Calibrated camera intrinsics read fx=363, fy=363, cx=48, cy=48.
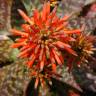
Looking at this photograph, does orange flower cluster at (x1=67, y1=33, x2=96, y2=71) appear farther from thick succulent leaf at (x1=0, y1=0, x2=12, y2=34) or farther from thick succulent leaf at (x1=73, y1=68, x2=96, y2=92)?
thick succulent leaf at (x1=0, y1=0, x2=12, y2=34)

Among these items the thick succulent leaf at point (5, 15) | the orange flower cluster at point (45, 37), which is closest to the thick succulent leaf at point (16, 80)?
the thick succulent leaf at point (5, 15)

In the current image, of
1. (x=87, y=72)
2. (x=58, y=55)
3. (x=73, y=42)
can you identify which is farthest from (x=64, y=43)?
(x=87, y=72)

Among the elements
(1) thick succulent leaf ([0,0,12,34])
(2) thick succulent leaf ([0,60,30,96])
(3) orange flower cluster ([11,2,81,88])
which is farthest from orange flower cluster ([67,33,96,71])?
(1) thick succulent leaf ([0,0,12,34])

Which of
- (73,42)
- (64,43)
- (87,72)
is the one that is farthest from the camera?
(87,72)

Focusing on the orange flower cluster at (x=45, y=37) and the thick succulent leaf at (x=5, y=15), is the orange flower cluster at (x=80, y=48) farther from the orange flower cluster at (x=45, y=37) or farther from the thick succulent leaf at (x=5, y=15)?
the thick succulent leaf at (x=5, y=15)

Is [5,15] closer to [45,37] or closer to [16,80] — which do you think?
[16,80]

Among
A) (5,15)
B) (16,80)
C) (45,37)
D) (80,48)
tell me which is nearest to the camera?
(45,37)

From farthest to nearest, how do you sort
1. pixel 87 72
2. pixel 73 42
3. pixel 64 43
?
1. pixel 87 72
2. pixel 73 42
3. pixel 64 43

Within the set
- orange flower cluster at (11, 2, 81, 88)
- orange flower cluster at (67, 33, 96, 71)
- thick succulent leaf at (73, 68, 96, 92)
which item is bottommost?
thick succulent leaf at (73, 68, 96, 92)

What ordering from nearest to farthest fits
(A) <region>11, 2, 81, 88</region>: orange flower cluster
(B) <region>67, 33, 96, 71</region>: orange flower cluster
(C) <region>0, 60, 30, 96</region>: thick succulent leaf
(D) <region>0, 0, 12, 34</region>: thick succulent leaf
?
(A) <region>11, 2, 81, 88</region>: orange flower cluster
(B) <region>67, 33, 96, 71</region>: orange flower cluster
(C) <region>0, 60, 30, 96</region>: thick succulent leaf
(D) <region>0, 0, 12, 34</region>: thick succulent leaf

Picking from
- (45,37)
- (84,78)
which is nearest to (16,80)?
(84,78)

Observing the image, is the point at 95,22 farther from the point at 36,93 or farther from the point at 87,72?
the point at 36,93
